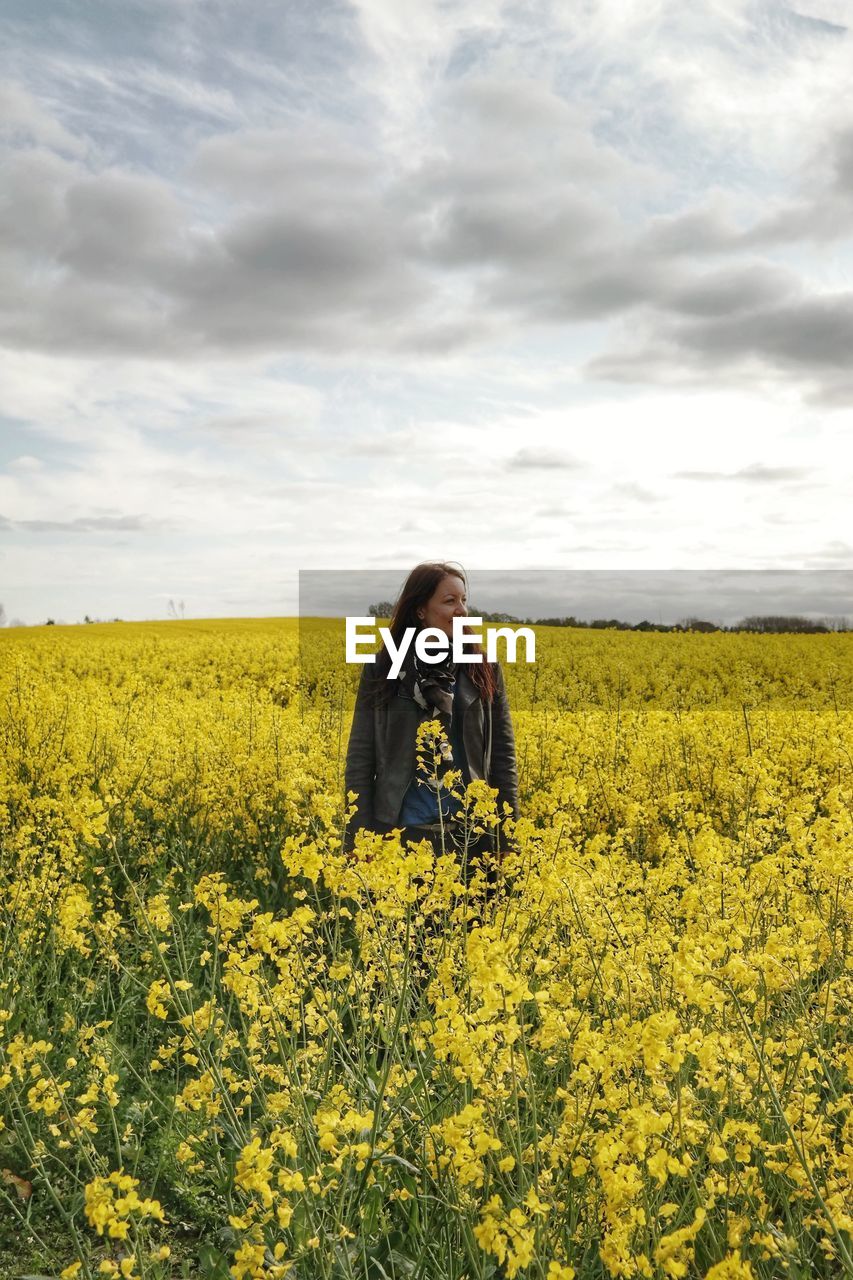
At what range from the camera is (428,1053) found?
307cm

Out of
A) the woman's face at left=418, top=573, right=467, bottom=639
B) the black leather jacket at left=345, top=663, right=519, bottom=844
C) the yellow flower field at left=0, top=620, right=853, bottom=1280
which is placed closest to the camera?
the yellow flower field at left=0, top=620, right=853, bottom=1280

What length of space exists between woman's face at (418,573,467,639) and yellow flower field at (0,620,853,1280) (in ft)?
3.32

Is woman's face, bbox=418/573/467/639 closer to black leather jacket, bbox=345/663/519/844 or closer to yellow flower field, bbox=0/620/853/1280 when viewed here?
black leather jacket, bbox=345/663/519/844

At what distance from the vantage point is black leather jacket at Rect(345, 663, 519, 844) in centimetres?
518

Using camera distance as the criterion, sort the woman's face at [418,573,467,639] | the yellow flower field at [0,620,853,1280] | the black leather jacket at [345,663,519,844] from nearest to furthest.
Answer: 1. the yellow flower field at [0,620,853,1280]
2. the woman's face at [418,573,467,639]
3. the black leather jacket at [345,663,519,844]

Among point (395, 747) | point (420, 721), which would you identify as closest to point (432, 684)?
point (420, 721)

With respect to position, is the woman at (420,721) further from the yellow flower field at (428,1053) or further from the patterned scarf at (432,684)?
the yellow flower field at (428,1053)

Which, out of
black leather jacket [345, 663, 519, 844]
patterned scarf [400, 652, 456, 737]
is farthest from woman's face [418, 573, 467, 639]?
black leather jacket [345, 663, 519, 844]

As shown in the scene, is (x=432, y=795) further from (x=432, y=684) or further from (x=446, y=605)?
(x=446, y=605)

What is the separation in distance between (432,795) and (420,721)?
383 mm

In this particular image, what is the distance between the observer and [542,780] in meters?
8.95

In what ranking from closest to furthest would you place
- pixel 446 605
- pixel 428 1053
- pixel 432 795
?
1. pixel 428 1053
2. pixel 446 605
3. pixel 432 795

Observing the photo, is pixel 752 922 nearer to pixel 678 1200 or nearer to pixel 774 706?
pixel 678 1200

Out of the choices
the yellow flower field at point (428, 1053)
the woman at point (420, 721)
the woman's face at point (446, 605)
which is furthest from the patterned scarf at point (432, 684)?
the yellow flower field at point (428, 1053)
